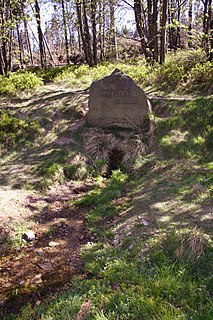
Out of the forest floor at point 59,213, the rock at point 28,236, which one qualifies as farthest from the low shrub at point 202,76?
→ the rock at point 28,236

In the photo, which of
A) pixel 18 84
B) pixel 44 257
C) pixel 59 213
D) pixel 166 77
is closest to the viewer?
pixel 44 257

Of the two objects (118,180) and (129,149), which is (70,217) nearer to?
(118,180)

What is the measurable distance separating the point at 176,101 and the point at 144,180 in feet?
11.8

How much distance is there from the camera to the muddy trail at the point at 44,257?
13.0 ft

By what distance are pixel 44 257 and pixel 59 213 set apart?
1.41 metres

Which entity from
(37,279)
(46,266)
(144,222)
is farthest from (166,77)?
(37,279)

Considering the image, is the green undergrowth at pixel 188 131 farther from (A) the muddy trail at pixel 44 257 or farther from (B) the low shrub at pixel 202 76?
(A) the muddy trail at pixel 44 257

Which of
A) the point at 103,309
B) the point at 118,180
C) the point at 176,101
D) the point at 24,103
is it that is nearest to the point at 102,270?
the point at 103,309

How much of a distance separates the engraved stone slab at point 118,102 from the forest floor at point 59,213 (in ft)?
2.56

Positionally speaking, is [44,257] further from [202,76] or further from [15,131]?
[202,76]

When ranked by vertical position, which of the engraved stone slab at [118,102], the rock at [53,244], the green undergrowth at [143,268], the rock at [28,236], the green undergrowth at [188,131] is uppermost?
the engraved stone slab at [118,102]

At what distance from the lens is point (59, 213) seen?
19.9ft

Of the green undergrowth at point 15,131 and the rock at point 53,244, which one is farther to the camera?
the green undergrowth at point 15,131

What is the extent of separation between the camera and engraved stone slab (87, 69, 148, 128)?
336 inches
